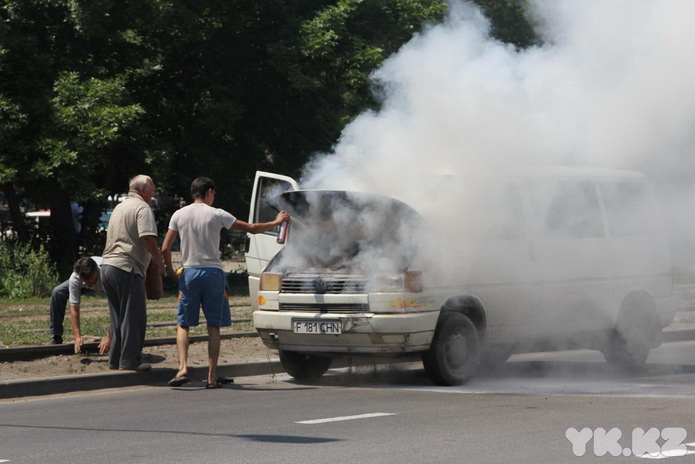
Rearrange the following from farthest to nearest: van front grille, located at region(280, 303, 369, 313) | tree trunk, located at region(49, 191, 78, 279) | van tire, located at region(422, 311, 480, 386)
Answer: tree trunk, located at region(49, 191, 78, 279), van tire, located at region(422, 311, 480, 386), van front grille, located at region(280, 303, 369, 313)

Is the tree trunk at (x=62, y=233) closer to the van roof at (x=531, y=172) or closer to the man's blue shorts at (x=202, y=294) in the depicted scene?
the man's blue shorts at (x=202, y=294)

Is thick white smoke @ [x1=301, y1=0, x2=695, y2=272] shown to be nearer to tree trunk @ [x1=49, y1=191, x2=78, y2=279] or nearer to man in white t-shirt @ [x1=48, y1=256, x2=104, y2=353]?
man in white t-shirt @ [x1=48, y1=256, x2=104, y2=353]

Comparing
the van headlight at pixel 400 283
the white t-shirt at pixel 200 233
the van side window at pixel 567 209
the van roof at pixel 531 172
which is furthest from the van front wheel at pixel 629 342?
the white t-shirt at pixel 200 233

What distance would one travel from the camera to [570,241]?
34.8ft

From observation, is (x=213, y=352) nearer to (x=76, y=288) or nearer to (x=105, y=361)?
→ (x=105, y=361)

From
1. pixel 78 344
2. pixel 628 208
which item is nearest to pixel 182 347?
pixel 78 344

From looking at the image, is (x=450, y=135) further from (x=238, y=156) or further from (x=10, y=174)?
(x=238, y=156)

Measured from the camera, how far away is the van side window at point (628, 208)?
11.1 meters

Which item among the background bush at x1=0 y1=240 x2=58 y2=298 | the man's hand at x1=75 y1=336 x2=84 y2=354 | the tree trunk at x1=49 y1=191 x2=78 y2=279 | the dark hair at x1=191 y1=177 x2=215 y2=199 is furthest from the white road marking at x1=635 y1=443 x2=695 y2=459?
the tree trunk at x1=49 y1=191 x2=78 y2=279

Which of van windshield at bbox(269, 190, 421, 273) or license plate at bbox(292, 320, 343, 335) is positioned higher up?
van windshield at bbox(269, 190, 421, 273)

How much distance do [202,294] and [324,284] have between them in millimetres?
1157

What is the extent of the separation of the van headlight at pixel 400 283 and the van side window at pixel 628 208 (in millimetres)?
2728

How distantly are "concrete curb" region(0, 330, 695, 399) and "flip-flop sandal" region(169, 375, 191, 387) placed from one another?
34 centimetres

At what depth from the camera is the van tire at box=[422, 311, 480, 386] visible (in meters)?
9.56
